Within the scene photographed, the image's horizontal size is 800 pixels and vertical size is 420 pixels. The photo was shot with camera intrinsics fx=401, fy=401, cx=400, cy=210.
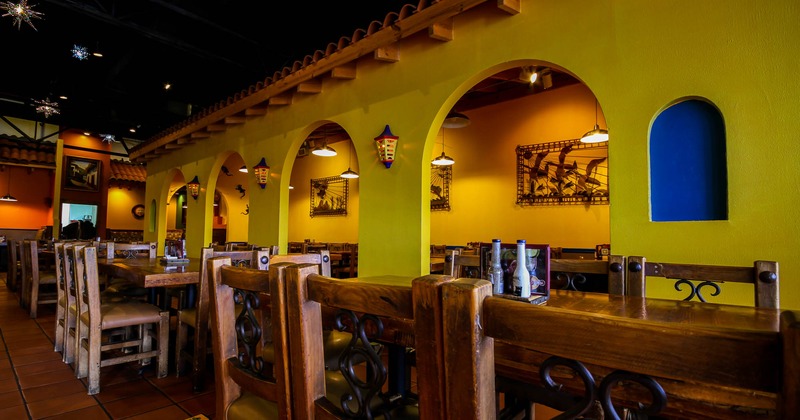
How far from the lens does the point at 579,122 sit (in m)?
6.01

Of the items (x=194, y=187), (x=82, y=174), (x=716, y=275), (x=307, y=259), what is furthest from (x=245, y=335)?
(x=82, y=174)

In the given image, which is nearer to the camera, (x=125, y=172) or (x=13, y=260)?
(x=13, y=260)

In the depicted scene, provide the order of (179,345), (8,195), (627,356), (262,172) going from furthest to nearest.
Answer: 1. (8,195)
2. (262,172)
3. (179,345)
4. (627,356)

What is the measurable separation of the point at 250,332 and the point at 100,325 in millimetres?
2234

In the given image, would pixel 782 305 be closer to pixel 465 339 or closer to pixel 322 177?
pixel 465 339

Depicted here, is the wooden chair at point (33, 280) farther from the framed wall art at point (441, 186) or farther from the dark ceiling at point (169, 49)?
the framed wall art at point (441, 186)

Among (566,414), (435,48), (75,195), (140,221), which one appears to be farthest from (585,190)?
(140,221)

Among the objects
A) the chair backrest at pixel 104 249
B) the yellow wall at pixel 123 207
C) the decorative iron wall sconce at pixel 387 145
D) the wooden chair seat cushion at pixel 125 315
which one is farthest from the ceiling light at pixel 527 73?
the yellow wall at pixel 123 207

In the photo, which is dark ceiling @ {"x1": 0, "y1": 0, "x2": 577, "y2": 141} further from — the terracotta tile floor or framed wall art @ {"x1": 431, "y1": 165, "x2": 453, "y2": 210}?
the terracotta tile floor

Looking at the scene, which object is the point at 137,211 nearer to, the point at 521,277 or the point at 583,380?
the point at 521,277

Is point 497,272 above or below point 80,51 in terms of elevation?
below

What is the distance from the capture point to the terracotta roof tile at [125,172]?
12.9 m

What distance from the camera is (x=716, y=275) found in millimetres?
1824

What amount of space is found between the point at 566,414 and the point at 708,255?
2.34 metres
